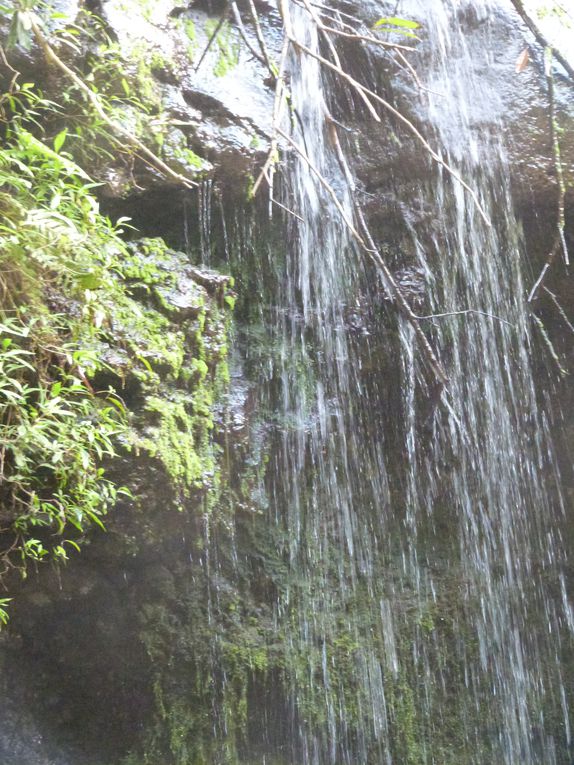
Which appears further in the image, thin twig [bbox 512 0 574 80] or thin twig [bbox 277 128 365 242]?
thin twig [bbox 512 0 574 80]

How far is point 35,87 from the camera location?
11.5 feet

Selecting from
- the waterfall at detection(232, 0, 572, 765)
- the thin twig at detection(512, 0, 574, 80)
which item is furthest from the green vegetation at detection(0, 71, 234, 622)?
the thin twig at detection(512, 0, 574, 80)

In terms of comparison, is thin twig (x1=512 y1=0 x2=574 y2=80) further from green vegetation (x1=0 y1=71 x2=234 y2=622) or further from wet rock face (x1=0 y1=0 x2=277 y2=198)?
green vegetation (x1=0 y1=71 x2=234 y2=622)

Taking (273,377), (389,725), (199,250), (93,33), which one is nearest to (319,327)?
(273,377)

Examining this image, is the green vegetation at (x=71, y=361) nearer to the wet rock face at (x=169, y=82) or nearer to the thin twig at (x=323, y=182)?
the wet rock face at (x=169, y=82)

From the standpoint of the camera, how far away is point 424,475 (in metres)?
4.59

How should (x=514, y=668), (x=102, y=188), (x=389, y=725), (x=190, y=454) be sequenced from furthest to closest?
(x=514, y=668)
(x=389, y=725)
(x=102, y=188)
(x=190, y=454)

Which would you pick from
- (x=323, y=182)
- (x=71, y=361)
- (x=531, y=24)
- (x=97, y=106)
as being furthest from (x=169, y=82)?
(x=323, y=182)

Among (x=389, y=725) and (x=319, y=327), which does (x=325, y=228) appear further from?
(x=389, y=725)

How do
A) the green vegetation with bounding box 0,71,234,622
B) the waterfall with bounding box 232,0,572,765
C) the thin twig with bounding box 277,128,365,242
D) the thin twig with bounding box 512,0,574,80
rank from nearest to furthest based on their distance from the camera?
the thin twig with bounding box 277,128,365,242, the thin twig with bounding box 512,0,574,80, the green vegetation with bounding box 0,71,234,622, the waterfall with bounding box 232,0,572,765

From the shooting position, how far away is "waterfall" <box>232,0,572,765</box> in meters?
4.16

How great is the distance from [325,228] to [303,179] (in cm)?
32

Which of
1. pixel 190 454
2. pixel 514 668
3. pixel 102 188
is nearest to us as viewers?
pixel 190 454

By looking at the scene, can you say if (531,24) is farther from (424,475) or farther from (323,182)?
(424,475)
